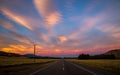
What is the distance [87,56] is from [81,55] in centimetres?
825

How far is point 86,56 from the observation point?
186 m

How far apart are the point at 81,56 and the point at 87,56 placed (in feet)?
25.1

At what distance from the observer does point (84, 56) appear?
612 feet

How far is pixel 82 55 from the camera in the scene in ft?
625

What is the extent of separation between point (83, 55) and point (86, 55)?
354 cm

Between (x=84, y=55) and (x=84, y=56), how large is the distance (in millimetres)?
2128

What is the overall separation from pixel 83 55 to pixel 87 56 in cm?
512

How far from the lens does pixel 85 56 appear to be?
613 feet

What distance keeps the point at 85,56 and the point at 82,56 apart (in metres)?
4.05

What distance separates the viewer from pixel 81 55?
629ft

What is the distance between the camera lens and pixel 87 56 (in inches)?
7343

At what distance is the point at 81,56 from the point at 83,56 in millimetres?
3600

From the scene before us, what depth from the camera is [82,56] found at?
7451 inches

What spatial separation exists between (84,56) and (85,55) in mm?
2673
